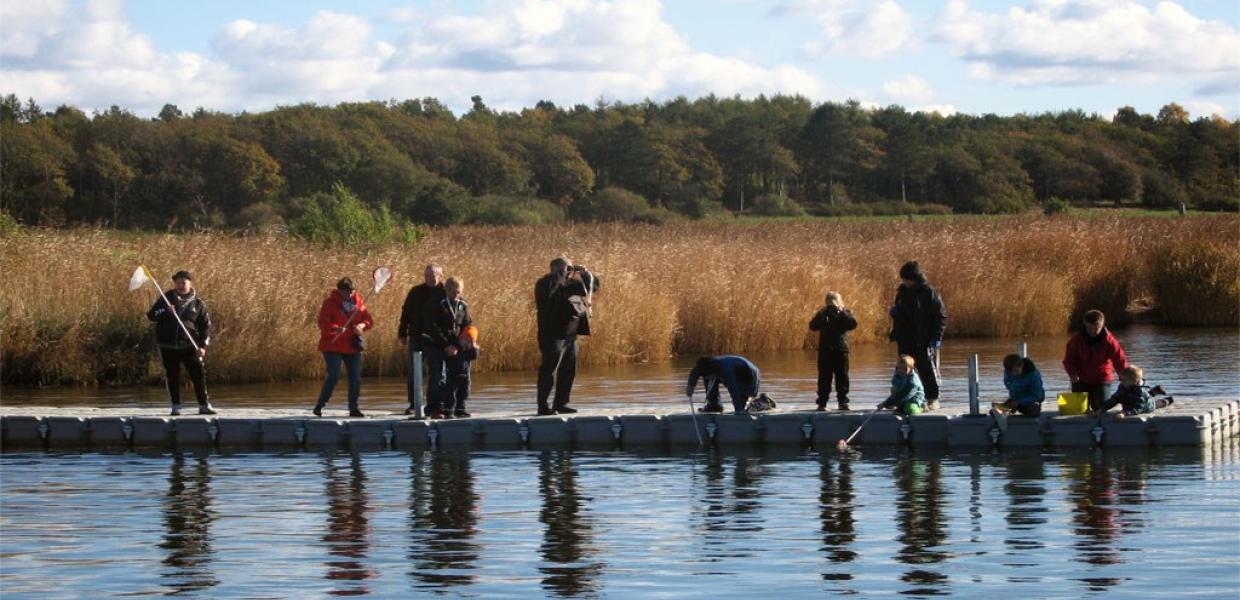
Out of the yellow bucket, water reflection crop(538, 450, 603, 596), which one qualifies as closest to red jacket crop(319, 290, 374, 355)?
water reflection crop(538, 450, 603, 596)

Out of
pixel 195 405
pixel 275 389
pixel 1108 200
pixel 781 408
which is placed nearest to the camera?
pixel 781 408

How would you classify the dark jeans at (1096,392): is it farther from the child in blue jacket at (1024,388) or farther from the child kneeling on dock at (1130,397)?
the child in blue jacket at (1024,388)

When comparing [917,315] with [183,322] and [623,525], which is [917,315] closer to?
[623,525]

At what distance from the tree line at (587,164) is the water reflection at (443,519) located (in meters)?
39.6

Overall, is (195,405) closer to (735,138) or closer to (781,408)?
(781,408)

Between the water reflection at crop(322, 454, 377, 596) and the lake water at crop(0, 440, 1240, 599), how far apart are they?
34 mm

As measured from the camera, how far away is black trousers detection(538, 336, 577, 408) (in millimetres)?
20219

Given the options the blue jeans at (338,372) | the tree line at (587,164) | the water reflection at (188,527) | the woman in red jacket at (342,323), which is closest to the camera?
the water reflection at (188,527)

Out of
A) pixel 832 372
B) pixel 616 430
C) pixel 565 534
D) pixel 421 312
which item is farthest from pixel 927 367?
pixel 565 534

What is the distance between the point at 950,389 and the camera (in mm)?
25703

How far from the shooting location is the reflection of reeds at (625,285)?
94.3ft

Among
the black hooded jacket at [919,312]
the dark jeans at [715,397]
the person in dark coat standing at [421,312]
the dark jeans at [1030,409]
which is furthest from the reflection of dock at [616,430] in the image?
the black hooded jacket at [919,312]

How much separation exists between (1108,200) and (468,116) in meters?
43.4

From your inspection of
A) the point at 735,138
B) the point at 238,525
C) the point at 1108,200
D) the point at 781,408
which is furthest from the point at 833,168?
the point at 238,525
